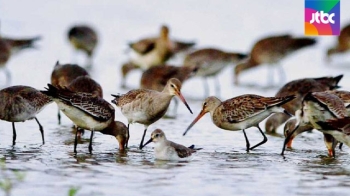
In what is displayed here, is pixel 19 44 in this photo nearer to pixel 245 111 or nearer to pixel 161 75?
pixel 161 75

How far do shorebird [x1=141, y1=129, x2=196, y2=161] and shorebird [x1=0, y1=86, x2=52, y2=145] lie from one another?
170 cm

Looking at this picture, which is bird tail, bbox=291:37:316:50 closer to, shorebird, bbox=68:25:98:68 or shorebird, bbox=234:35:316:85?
shorebird, bbox=234:35:316:85

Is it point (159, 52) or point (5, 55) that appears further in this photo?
point (159, 52)

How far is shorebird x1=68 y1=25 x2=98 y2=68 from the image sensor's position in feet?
68.4

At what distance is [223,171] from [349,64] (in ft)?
45.5

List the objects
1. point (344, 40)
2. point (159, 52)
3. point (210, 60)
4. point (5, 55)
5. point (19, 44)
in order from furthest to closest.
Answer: point (344, 40)
point (159, 52)
point (19, 44)
point (210, 60)
point (5, 55)

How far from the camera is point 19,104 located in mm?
10922

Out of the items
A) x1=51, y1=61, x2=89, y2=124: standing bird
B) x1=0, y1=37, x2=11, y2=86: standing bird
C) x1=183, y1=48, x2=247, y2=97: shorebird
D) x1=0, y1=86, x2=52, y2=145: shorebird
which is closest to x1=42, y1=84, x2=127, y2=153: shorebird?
x1=0, y1=86, x2=52, y2=145: shorebird

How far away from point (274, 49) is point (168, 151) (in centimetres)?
1075

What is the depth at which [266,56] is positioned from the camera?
66.4 feet

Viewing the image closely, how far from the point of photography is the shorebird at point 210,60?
1798 cm

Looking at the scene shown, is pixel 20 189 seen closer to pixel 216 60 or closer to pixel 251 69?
pixel 216 60

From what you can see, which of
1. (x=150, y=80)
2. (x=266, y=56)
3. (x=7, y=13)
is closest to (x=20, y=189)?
(x=150, y=80)

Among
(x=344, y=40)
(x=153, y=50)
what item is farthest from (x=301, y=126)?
(x=344, y=40)
